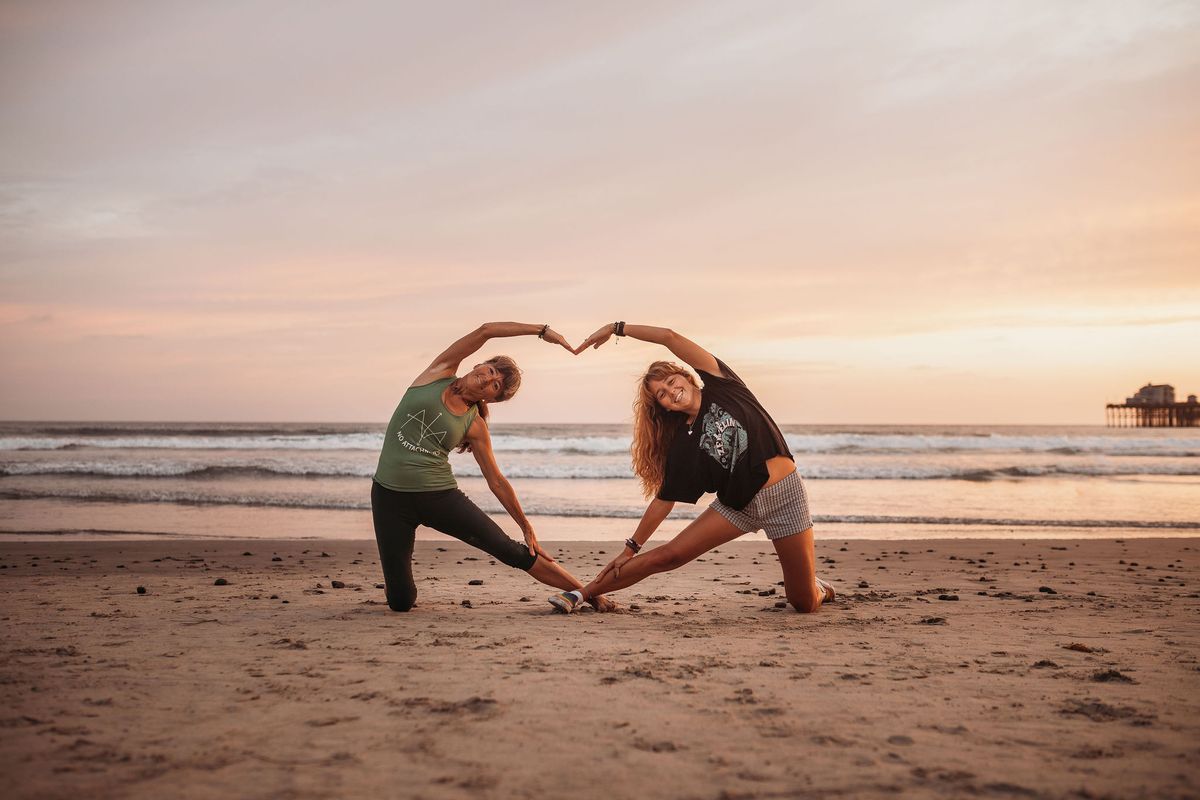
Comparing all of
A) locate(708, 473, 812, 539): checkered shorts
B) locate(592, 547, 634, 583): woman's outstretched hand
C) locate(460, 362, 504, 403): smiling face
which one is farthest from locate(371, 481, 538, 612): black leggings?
locate(708, 473, 812, 539): checkered shorts

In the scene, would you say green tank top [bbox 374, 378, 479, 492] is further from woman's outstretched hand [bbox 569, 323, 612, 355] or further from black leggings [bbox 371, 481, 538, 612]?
woman's outstretched hand [bbox 569, 323, 612, 355]

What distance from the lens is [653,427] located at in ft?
19.9

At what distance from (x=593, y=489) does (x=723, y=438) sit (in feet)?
47.4

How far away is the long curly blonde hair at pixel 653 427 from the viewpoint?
5930mm

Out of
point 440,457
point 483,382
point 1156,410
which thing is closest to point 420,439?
point 440,457

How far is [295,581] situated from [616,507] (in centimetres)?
893

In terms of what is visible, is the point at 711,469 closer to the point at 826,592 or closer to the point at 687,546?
A: the point at 687,546

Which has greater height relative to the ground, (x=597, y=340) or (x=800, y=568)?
(x=597, y=340)

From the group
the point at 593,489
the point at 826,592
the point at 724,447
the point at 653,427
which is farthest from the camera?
the point at 593,489

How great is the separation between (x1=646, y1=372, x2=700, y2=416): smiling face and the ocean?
626cm

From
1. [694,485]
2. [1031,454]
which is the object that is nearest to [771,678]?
[694,485]

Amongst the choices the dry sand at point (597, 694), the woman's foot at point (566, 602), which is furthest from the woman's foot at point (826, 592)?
the woman's foot at point (566, 602)

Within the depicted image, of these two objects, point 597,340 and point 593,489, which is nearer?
point 597,340

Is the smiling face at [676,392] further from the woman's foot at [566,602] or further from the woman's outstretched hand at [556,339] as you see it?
the woman's foot at [566,602]
